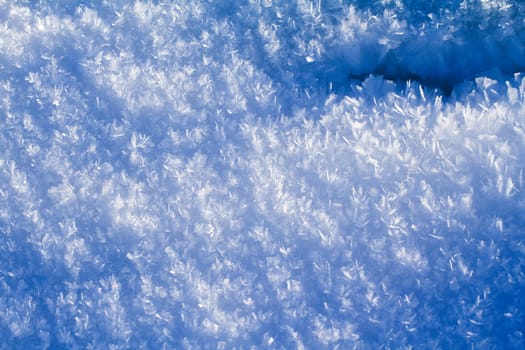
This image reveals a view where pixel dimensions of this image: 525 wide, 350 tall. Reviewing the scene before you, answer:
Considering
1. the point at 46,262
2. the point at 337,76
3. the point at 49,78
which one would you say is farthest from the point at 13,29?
the point at 337,76

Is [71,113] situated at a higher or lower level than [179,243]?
higher

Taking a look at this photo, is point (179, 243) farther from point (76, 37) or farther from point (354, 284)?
point (76, 37)

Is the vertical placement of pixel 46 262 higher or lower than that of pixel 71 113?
lower

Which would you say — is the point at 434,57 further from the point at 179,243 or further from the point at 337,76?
the point at 179,243

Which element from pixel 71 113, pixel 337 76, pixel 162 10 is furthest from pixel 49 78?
pixel 337 76

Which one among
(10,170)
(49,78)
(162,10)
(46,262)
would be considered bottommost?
(46,262)
